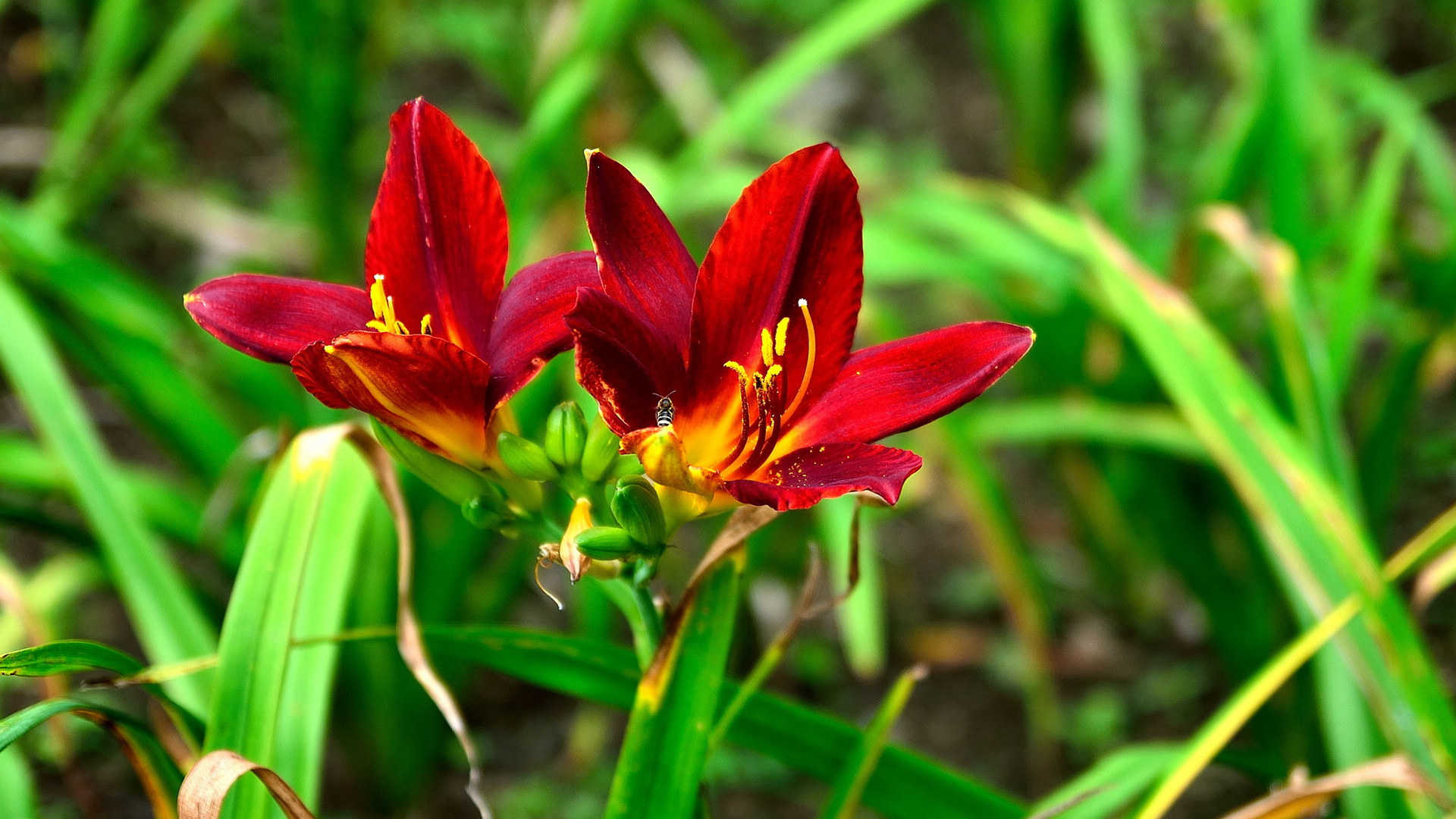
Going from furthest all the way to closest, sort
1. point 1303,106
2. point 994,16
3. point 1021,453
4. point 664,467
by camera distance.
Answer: point 1021,453 < point 994,16 < point 1303,106 < point 664,467

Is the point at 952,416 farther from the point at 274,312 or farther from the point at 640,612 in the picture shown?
the point at 274,312

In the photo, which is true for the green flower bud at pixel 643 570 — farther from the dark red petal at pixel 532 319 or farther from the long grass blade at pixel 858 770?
the long grass blade at pixel 858 770

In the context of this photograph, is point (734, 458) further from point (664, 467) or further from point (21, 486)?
point (21, 486)

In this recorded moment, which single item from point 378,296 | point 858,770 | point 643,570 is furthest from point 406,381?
point 858,770

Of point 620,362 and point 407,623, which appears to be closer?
point 620,362

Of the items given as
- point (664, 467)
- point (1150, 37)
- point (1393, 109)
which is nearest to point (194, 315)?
point (664, 467)

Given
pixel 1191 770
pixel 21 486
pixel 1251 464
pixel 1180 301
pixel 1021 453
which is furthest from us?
pixel 1021 453
